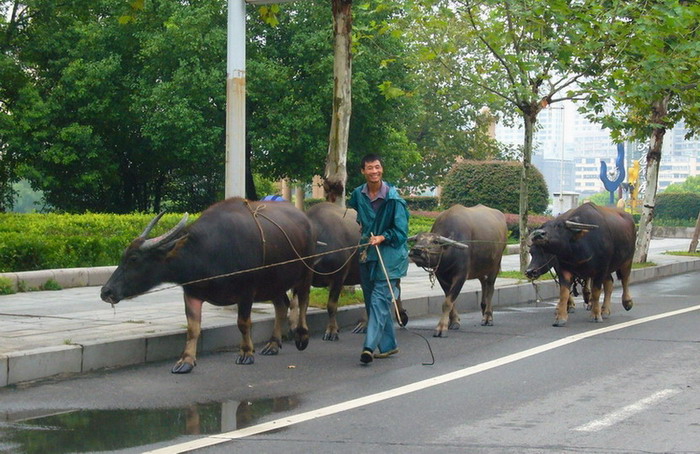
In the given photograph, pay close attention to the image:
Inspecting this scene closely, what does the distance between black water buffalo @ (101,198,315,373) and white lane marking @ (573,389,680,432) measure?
3771 millimetres

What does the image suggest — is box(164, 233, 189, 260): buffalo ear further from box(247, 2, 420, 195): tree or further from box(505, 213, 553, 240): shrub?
box(505, 213, 553, 240): shrub

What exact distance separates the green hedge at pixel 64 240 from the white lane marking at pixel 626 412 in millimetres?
10790

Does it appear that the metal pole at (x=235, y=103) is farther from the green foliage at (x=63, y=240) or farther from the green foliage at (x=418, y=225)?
the green foliage at (x=418, y=225)

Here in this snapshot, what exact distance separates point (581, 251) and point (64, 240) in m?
8.28

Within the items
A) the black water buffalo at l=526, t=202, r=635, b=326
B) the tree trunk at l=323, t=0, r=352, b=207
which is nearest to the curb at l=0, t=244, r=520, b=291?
the tree trunk at l=323, t=0, r=352, b=207

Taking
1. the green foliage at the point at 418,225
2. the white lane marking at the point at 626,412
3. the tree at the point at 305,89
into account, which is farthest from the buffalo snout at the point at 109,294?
the tree at the point at 305,89

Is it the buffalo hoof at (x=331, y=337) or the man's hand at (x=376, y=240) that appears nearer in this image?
the man's hand at (x=376, y=240)

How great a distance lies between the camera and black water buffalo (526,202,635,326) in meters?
13.7

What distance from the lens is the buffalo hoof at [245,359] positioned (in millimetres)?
10102

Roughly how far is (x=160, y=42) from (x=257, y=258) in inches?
840

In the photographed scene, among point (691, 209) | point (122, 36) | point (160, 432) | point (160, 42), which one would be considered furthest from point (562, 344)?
point (691, 209)

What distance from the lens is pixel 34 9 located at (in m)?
31.8

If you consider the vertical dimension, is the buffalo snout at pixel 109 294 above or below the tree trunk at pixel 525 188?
below

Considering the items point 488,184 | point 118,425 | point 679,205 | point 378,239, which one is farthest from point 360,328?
point 679,205
